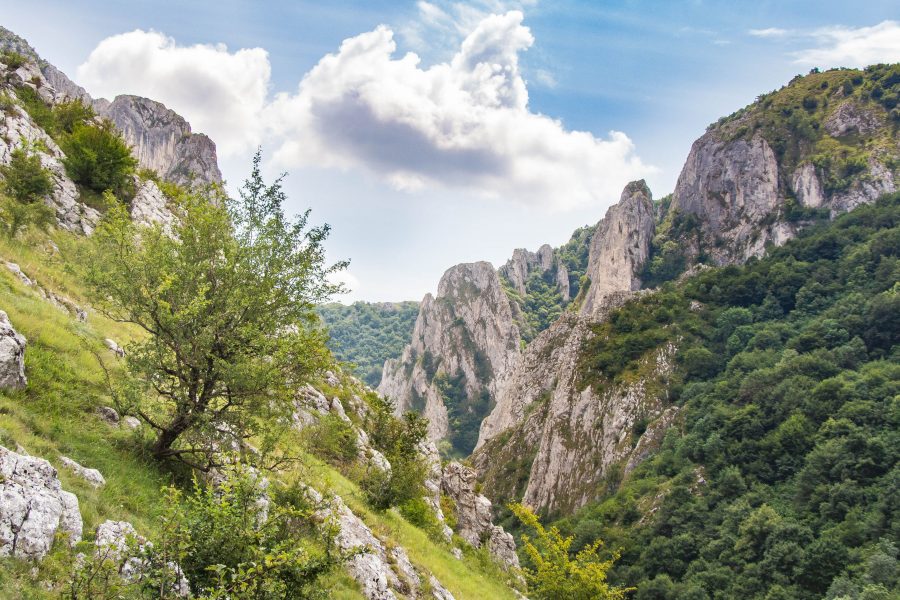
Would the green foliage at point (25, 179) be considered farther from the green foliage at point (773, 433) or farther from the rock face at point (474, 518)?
the green foliage at point (773, 433)

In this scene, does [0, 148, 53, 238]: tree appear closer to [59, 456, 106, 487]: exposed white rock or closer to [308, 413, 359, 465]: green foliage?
[308, 413, 359, 465]: green foliage

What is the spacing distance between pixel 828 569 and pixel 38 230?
5645cm

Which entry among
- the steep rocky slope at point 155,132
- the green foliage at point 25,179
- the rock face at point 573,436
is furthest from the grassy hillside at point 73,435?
the steep rocky slope at point 155,132

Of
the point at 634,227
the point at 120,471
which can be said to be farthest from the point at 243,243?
the point at 634,227

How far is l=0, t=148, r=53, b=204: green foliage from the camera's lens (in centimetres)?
1967

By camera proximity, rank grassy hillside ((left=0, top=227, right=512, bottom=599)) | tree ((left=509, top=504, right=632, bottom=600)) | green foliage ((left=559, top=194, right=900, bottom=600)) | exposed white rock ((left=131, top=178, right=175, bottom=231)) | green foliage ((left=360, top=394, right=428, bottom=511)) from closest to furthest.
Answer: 1. grassy hillside ((left=0, top=227, right=512, bottom=599))
2. green foliage ((left=360, top=394, right=428, bottom=511))
3. tree ((left=509, top=504, right=632, bottom=600))
4. exposed white rock ((left=131, top=178, right=175, bottom=231))
5. green foliage ((left=559, top=194, right=900, bottom=600))

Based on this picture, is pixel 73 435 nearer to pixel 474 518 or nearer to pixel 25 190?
pixel 25 190

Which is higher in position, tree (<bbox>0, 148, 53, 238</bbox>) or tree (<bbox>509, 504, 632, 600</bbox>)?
tree (<bbox>0, 148, 53, 238</bbox>)

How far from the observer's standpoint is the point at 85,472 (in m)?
7.63

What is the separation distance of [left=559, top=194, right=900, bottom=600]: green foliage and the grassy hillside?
39.9m

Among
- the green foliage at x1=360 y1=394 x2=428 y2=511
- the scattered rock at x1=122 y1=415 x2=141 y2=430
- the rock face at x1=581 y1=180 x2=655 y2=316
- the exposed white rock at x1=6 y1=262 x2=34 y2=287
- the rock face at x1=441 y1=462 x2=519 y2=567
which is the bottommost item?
the rock face at x1=441 y1=462 x2=519 y2=567

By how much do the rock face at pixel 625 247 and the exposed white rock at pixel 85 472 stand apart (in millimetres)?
139101

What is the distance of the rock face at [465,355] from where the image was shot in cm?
17662

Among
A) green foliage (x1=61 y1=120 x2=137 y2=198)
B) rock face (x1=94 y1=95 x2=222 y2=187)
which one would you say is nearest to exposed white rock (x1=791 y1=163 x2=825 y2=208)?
rock face (x1=94 y1=95 x2=222 y2=187)
